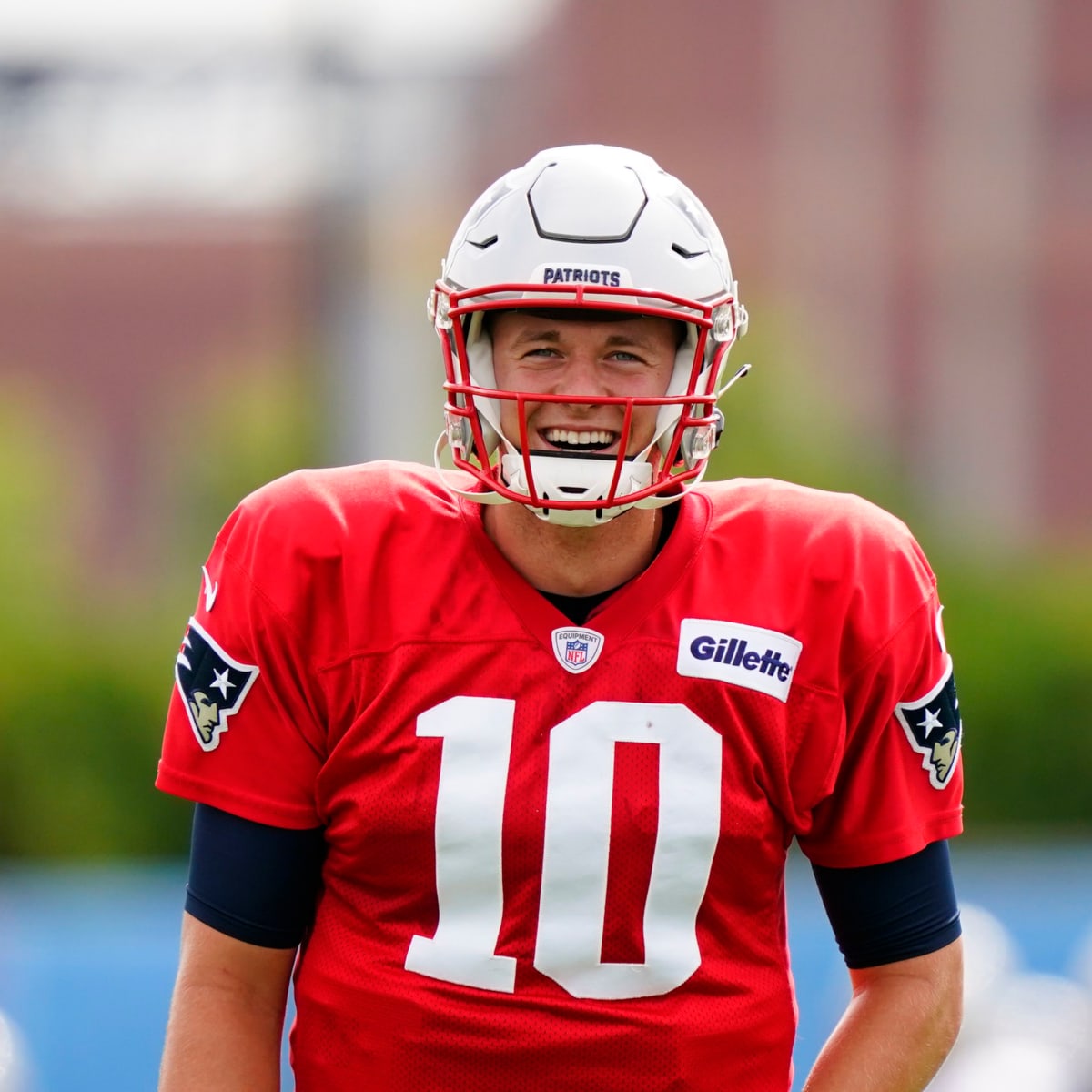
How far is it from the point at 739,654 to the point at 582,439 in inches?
10.9

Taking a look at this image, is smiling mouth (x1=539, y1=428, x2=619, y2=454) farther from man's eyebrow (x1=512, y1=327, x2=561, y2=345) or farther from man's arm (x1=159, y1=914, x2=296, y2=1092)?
man's arm (x1=159, y1=914, x2=296, y2=1092)

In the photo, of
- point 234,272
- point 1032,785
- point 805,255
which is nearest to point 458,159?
point 805,255

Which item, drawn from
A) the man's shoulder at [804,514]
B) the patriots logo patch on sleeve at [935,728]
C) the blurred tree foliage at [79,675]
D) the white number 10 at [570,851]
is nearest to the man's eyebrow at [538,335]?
the man's shoulder at [804,514]

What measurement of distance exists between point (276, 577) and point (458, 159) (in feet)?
38.0

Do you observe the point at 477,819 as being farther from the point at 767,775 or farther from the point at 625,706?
the point at 767,775

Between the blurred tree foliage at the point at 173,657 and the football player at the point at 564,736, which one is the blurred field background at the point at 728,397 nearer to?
the blurred tree foliage at the point at 173,657

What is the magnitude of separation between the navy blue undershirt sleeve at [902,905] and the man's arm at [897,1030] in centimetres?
2

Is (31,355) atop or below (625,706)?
below

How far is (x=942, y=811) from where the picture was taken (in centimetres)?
190

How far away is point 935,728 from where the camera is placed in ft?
6.22

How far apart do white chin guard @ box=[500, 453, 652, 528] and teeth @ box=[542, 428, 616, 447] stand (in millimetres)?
40

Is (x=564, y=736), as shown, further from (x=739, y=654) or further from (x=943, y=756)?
(x=943, y=756)

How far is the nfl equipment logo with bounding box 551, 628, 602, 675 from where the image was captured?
183cm

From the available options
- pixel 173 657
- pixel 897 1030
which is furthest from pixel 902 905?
pixel 173 657
